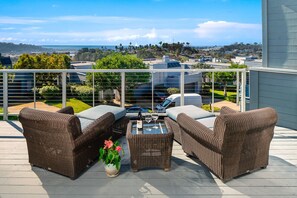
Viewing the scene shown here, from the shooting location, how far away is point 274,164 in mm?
3254

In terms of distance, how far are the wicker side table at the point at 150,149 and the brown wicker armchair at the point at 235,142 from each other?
0.33 m

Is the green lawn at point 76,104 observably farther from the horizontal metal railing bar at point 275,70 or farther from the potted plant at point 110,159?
the horizontal metal railing bar at point 275,70

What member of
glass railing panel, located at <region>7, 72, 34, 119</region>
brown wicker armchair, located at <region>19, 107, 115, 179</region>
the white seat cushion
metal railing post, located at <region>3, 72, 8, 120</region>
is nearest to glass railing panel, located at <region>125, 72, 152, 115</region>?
the white seat cushion

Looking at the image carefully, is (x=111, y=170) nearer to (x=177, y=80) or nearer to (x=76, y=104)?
(x=177, y=80)

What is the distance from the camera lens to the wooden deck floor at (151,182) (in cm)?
259

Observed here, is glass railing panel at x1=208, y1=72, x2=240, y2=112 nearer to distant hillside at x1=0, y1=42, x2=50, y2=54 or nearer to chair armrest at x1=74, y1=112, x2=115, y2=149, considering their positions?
chair armrest at x1=74, y1=112, x2=115, y2=149

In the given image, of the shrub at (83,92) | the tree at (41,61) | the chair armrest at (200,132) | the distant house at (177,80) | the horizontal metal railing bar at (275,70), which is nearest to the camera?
the chair armrest at (200,132)

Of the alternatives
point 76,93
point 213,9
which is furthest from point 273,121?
point 213,9

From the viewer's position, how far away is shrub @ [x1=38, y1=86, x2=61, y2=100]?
561 cm

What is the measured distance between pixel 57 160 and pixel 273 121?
220 cm

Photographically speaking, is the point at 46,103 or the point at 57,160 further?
the point at 46,103

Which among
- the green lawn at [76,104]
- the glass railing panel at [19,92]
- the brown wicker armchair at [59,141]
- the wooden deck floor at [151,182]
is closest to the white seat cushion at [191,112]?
the wooden deck floor at [151,182]

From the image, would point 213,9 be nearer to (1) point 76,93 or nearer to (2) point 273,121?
(1) point 76,93

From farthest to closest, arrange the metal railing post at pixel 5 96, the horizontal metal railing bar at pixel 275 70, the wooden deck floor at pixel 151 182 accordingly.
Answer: the metal railing post at pixel 5 96 < the horizontal metal railing bar at pixel 275 70 < the wooden deck floor at pixel 151 182
